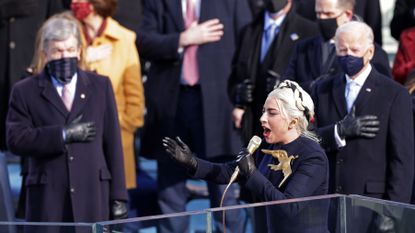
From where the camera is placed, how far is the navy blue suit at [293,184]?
5.07 meters

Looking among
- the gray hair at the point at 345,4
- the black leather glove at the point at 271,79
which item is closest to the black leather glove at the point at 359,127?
the gray hair at the point at 345,4

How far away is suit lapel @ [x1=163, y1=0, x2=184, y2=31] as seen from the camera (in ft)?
28.0

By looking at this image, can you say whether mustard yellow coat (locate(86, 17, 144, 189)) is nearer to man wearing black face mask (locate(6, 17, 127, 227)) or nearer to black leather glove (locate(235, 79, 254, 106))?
black leather glove (locate(235, 79, 254, 106))

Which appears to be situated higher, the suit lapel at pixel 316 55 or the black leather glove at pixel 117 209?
the suit lapel at pixel 316 55

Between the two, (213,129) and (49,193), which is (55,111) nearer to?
(49,193)

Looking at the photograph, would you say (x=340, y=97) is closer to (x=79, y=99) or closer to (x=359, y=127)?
(x=359, y=127)

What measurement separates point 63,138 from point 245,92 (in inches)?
59.7

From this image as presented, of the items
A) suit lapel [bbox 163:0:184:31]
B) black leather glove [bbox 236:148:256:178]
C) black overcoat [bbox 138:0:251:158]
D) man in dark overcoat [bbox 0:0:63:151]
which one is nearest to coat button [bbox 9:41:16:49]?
man in dark overcoat [bbox 0:0:63:151]

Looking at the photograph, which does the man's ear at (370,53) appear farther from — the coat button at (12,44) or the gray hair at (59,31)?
the coat button at (12,44)

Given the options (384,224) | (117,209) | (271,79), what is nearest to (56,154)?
(117,209)

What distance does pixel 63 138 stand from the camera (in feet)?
22.7

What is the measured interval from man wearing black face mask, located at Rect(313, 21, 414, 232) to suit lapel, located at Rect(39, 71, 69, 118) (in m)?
1.49

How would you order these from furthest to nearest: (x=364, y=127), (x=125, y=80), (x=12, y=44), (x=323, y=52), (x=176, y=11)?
(x=12, y=44), (x=176, y=11), (x=125, y=80), (x=323, y=52), (x=364, y=127)

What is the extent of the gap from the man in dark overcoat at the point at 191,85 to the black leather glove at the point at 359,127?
5.61 feet
